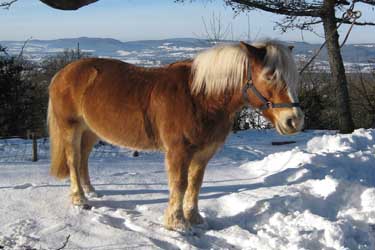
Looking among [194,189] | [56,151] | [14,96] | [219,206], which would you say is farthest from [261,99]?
[14,96]

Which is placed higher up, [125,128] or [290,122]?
[290,122]

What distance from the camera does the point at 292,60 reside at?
10.6 feet

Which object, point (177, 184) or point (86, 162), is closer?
point (177, 184)

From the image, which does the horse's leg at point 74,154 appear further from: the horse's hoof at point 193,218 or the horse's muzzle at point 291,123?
the horse's muzzle at point 291,123

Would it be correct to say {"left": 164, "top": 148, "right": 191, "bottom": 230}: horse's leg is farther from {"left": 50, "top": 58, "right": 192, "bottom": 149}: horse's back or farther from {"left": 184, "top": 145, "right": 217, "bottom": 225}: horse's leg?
{"left": 50, "top": 58, "right": 192, "bottom": 149}: horse's back

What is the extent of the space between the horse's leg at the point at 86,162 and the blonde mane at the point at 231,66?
168cm

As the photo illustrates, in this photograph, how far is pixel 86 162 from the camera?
466cm

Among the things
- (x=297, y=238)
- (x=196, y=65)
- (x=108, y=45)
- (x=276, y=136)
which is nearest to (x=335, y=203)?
(x=297, y=238)

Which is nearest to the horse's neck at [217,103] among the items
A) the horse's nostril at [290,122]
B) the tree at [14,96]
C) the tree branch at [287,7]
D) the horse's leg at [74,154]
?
the horse's nostril at [290,122]

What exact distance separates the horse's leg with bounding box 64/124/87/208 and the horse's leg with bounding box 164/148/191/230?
3.40 ft

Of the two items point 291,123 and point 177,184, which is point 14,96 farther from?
point 291,123

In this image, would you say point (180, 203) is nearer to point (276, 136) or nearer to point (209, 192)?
point (209, 192)

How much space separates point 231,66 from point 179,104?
55 centimetres

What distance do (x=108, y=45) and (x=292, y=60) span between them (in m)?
22.0
